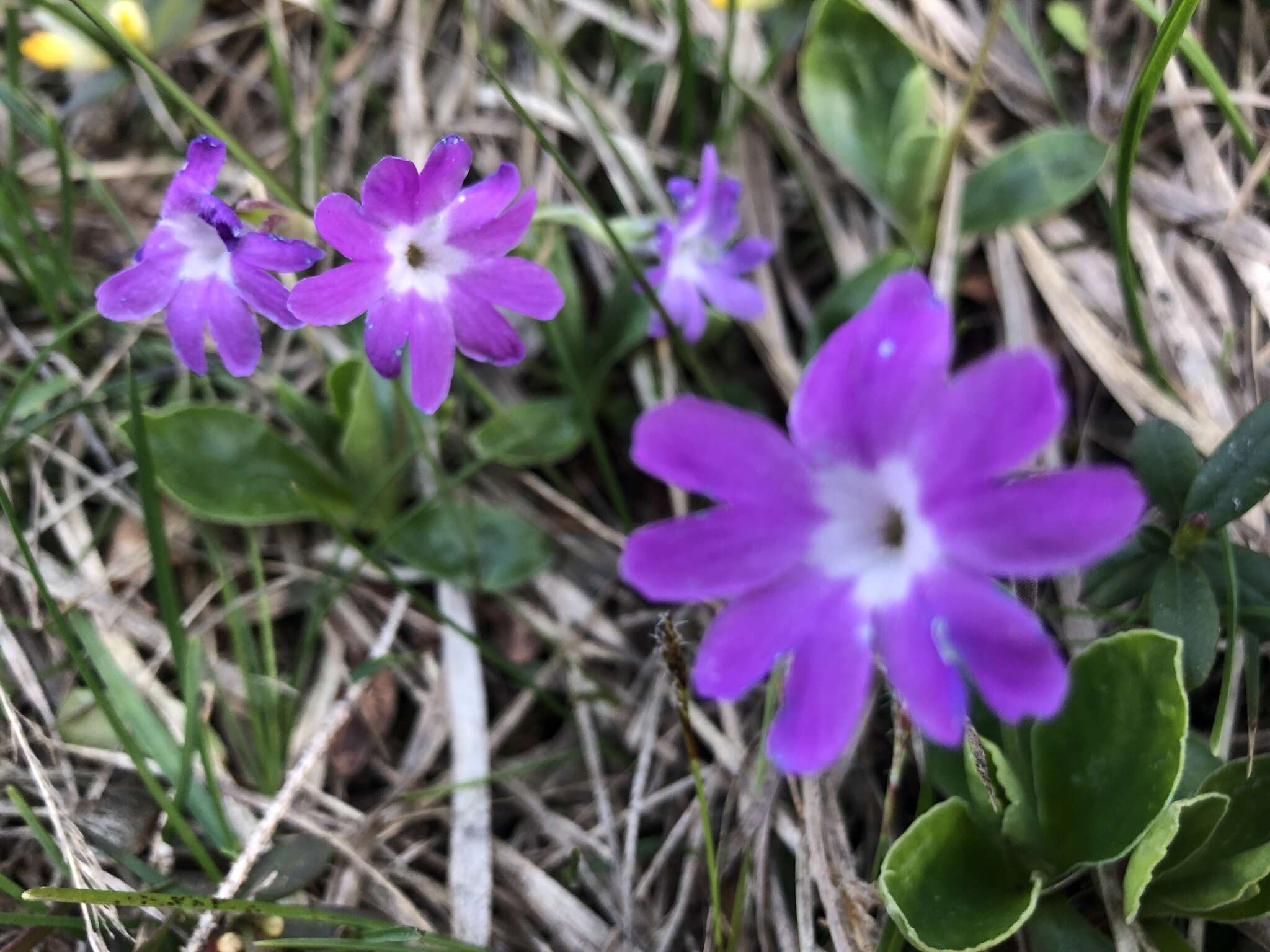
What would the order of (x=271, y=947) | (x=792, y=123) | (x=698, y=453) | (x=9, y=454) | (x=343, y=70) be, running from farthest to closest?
(x=343, y=70) < (x=792, y=123) < (x=9, y=454) < (x=271, y=947) < (x=698, y=453)

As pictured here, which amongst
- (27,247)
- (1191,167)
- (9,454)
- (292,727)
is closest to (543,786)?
(292,727)

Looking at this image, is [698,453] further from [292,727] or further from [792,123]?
[792,123]

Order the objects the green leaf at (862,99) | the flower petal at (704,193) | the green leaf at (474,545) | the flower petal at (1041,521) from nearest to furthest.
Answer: the flower petal at (1041,521) < the flower petal at (704,193) < the green leaf at (474,545) < the green leaf at (862,99)

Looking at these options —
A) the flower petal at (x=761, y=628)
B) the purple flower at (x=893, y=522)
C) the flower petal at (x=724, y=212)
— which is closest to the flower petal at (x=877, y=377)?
the purple flower at (x=893, y=522)

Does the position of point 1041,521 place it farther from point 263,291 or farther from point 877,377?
point 263,291

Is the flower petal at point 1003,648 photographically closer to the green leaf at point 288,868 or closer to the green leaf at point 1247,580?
the green leaf at point 1247,580

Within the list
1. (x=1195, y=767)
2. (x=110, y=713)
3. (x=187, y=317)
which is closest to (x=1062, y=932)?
(x=1195, y=767)

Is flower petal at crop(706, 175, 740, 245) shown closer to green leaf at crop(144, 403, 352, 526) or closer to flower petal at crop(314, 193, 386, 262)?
flower petal at crop(314, 193, 386, 262)
